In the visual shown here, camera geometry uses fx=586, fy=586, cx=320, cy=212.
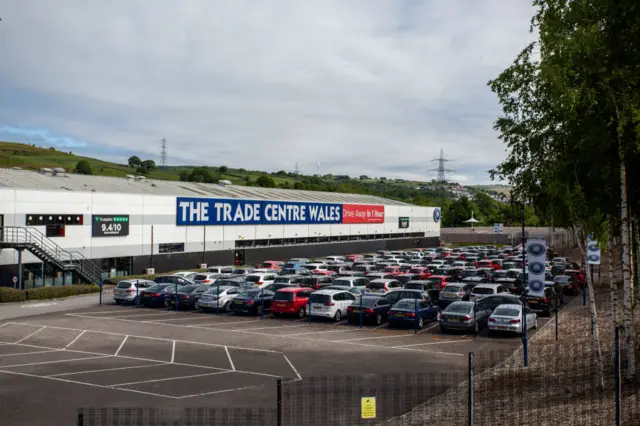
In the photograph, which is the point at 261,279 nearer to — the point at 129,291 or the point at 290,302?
the point at 129,291

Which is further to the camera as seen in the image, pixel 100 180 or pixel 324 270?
pixel 100 180

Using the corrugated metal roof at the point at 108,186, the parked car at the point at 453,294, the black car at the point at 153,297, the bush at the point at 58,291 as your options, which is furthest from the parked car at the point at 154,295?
the corrugated metal roof at the point at 108,186

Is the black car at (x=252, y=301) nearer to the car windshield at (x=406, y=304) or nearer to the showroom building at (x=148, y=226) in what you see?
the car windshield at (x=406, y=304)

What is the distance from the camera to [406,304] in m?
26.4

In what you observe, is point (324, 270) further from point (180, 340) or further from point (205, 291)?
point (180, 340)

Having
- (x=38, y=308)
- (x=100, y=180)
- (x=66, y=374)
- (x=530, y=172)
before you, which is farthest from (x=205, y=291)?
(x=100, y=180)

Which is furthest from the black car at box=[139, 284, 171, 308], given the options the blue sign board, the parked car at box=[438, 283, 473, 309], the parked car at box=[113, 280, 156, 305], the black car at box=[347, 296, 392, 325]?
the blue sign board

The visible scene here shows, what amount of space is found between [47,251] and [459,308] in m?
30.6

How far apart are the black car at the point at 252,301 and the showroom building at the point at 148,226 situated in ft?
55.6

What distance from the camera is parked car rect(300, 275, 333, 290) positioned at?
3531 cm

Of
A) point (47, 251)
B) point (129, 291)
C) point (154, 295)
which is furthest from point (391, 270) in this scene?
point (47, 251)

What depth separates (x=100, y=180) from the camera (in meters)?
55.3

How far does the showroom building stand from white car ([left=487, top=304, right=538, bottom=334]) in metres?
29.7

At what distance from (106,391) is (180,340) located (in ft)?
24.6
